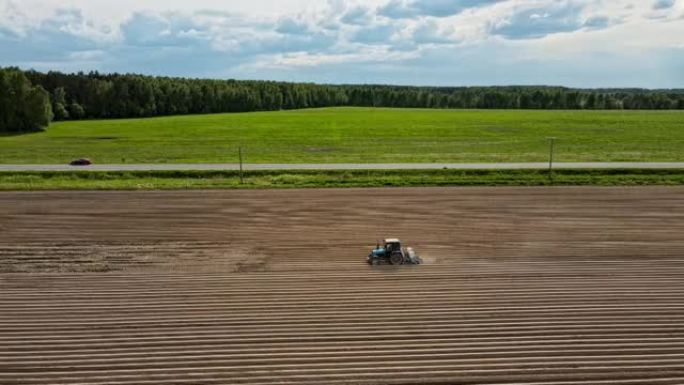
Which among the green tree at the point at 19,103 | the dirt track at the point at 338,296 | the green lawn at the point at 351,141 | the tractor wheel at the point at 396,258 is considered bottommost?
the green lawn at the point at 351,141

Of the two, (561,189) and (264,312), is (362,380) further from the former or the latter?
(561,189)

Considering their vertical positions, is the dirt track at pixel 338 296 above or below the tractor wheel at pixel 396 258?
below

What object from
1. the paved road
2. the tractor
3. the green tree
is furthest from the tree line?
the tractor

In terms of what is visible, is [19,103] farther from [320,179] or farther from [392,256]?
[392,256]

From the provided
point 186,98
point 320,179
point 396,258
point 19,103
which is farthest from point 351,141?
point 186,98

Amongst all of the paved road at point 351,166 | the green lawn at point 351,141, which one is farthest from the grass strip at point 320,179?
the green lawn at point 351,141

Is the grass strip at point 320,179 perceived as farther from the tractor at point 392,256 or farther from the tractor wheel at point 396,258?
the tractor wheel at point 396,258

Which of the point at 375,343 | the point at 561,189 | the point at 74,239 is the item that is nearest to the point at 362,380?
the point at 375,343
